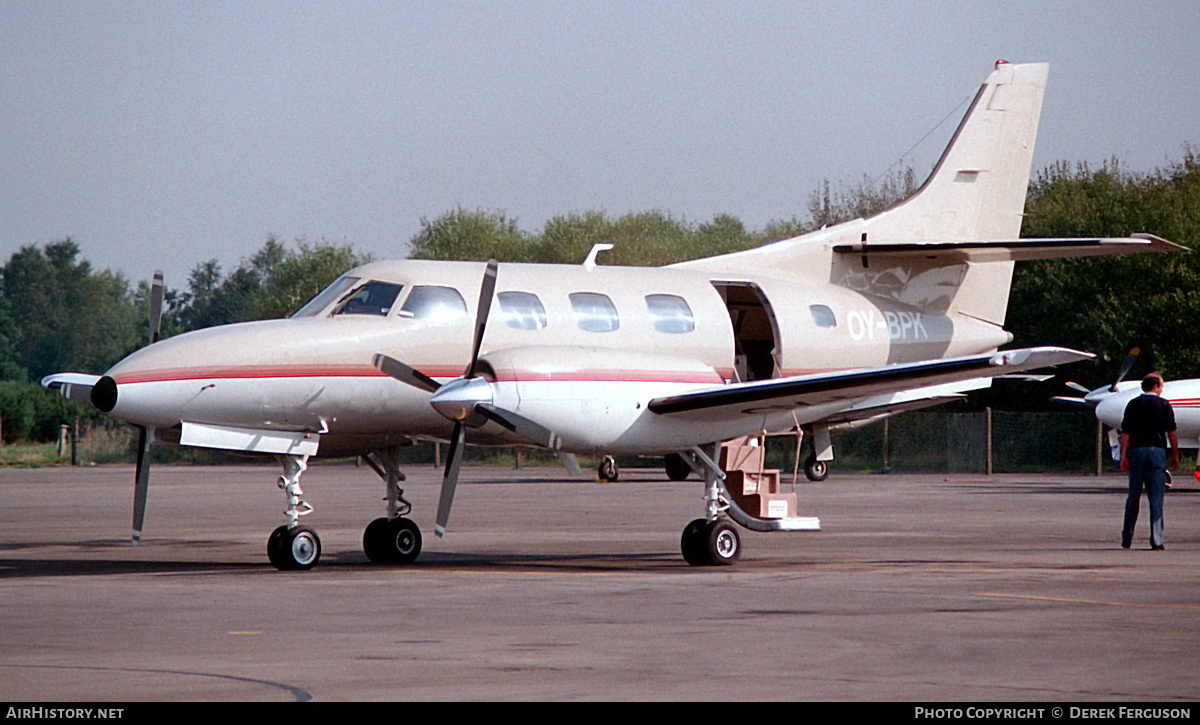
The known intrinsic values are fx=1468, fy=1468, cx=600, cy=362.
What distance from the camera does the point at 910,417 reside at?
45.8m

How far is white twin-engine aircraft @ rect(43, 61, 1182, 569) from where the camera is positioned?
1346 centimetres

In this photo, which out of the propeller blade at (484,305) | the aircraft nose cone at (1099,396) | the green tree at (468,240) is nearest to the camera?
the propeller blade at (484,305)

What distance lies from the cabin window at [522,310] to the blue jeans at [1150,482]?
651 cm

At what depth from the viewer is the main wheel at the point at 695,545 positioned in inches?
569

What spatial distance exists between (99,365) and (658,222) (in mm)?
64599

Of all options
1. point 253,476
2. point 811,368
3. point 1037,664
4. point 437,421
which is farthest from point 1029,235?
point 1037,664

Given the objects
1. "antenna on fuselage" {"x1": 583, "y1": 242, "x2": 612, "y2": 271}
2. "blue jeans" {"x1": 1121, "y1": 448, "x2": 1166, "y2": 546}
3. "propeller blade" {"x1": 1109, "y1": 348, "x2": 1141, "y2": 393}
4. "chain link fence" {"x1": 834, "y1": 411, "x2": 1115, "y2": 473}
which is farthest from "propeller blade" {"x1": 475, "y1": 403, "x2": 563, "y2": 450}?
Answer: "chain link fence" {"x1": 834, "y1": 411, "x2": 1115, "y2": 473}

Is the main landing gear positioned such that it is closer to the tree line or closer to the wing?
the wing

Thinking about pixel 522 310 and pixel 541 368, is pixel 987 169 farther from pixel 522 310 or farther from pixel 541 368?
pixel 541 368

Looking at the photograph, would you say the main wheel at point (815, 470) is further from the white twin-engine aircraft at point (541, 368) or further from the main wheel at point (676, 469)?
the white twin-engine aircraft at point (541, 368)

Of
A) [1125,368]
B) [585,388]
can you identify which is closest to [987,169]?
[585,388]

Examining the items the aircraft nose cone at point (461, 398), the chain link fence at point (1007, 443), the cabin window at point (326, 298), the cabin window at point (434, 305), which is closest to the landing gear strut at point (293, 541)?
the cabin window at point (326, 298)

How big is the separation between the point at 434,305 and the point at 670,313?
2.63m

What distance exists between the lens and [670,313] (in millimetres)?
15742
